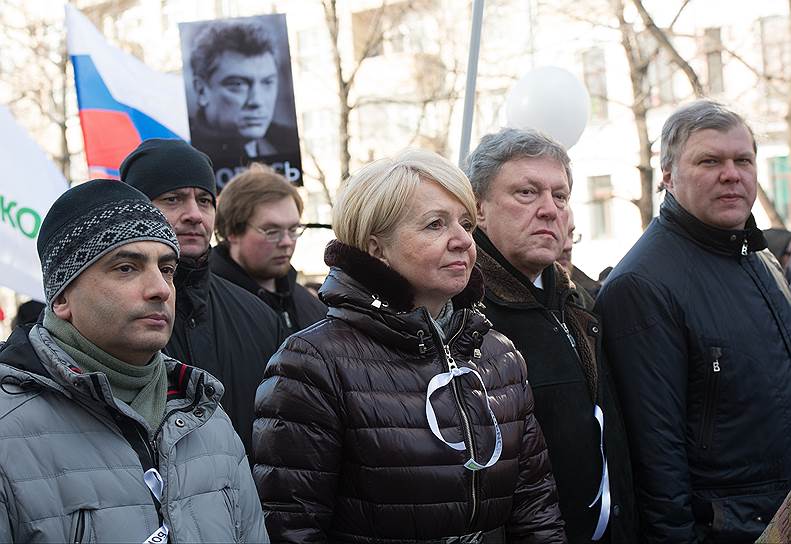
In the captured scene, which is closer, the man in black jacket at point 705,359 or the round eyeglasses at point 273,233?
the man in black jacket at point 705,359

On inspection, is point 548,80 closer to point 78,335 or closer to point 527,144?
point 527,144

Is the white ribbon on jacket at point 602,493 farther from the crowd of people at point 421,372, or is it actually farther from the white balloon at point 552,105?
the white balloon at point 552,105

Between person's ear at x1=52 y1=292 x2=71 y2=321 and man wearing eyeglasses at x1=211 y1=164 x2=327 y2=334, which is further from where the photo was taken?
man wearing eyeglasses at x1=211 y1=164 x2=327 y2=334

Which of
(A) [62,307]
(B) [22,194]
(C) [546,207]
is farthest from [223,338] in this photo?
(B) [22,194]

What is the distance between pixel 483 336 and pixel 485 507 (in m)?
0.52

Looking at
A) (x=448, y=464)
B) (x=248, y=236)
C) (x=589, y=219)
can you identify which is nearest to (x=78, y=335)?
(x=448, y=464)

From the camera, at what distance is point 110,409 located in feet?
8.13

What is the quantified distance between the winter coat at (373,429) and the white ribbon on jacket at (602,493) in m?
0.61

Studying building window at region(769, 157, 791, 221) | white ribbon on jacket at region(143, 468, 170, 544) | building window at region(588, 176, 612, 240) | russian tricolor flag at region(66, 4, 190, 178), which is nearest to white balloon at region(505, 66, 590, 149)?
russian tricolor flag at region(66, 4, 190, 178)

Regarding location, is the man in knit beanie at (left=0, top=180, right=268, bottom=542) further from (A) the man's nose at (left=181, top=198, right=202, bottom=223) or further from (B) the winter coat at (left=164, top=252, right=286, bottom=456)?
(A) the man's nose at (left=181, top=198, right=202, bottom=223)

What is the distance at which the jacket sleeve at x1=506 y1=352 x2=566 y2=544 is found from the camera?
3.22 m

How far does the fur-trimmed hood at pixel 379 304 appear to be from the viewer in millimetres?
2969

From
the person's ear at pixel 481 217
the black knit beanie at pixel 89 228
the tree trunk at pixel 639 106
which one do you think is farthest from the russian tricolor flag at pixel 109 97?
the tree trunk at pixel 639 106

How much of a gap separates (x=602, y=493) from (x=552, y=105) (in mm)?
4526
